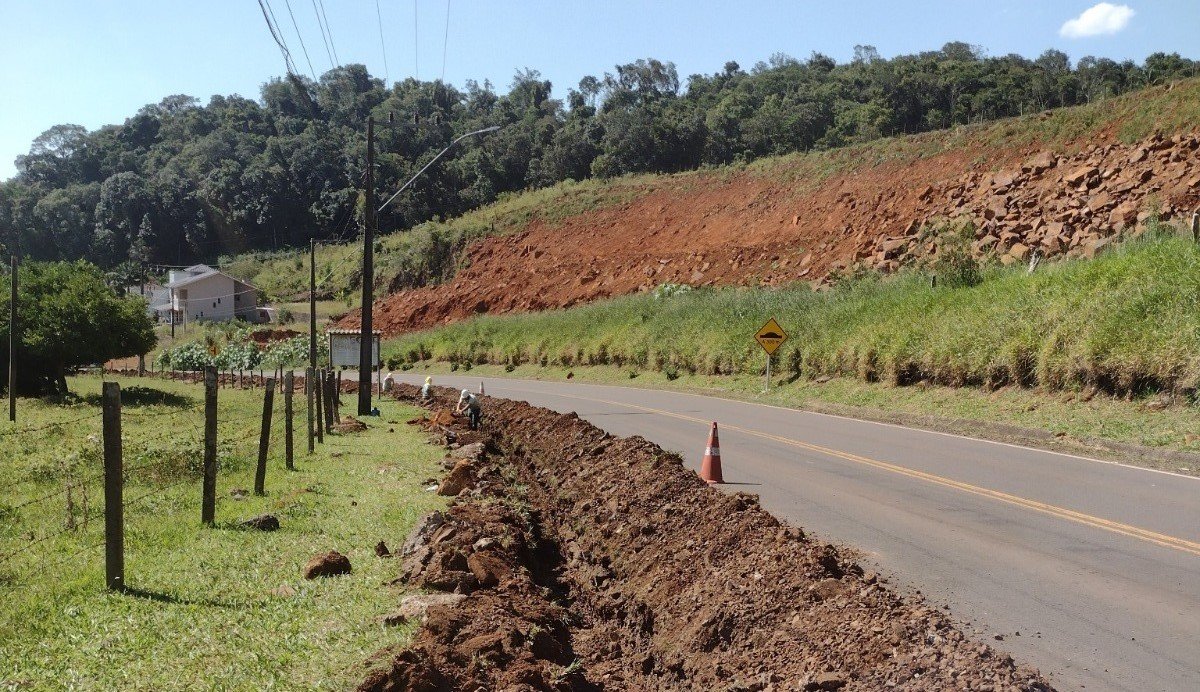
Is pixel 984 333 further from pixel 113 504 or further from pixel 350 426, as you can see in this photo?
pixel 113 504

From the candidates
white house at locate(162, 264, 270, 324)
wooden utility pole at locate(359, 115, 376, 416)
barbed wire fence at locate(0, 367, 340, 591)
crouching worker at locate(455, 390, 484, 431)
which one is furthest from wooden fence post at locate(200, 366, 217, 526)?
white house at locate(162, 264, 270, 324)

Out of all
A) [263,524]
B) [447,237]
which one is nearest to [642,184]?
[447,237]

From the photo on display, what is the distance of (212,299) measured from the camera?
9200cm

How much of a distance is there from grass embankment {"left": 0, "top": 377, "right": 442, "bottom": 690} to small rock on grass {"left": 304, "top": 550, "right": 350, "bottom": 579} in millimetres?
125

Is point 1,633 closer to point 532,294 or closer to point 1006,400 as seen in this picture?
point 1006,400

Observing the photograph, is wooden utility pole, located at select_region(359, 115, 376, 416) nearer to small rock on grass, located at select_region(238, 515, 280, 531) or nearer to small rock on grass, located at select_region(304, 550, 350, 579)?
small rock on grass, located at select_region(238, 515, 280, 531)

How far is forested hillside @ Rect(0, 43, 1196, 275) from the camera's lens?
84.2 m

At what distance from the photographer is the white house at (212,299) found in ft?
297

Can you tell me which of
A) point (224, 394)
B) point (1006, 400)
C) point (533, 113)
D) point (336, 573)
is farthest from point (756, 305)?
point (533, 113)

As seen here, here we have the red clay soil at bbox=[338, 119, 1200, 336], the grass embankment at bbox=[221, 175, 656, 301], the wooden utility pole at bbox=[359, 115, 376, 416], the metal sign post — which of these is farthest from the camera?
the grass embankment at bbox=[221, 175, 656, 301]

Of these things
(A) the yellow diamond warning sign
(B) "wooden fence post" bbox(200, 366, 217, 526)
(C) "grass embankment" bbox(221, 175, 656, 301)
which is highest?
(C) "grass embankment" bbox(221, 175, 656, 301)

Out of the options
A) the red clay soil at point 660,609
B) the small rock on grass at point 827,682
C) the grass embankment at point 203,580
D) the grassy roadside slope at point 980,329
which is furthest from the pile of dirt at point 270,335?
the small rock on grass at point 827,682

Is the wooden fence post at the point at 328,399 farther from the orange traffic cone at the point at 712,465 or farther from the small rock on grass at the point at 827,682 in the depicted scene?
the small rock on grass at the point at 827,682

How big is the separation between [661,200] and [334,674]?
68.7m
